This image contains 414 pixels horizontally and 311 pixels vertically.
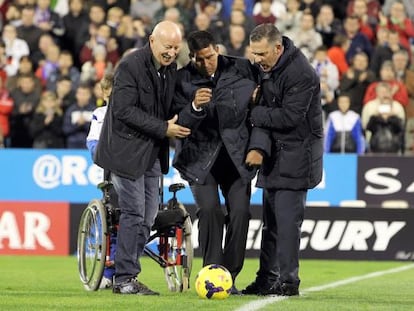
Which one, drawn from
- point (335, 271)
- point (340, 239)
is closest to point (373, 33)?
point (340, 239)

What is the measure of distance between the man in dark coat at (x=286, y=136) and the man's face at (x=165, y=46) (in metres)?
0.63

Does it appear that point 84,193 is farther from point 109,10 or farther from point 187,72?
point 187,72

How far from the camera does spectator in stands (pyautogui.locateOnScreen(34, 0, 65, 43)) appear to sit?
24553 mm

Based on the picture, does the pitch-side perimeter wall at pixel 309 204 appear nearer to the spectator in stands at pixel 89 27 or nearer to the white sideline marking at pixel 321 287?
the white sideline marking at pixel 321 287

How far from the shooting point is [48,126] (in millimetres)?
21969

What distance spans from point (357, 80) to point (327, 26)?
1.82m

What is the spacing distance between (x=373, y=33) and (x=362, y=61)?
6.26 feet

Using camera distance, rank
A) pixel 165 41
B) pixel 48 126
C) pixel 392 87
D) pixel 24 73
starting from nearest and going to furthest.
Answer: pixel 165 41
pixel 48 126
pixel 392 87
pixel 24 73

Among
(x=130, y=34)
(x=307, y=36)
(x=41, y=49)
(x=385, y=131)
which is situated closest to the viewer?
(x=385, y=131)

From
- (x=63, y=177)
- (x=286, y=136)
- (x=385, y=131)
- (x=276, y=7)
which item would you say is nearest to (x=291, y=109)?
(x=286, y=136)

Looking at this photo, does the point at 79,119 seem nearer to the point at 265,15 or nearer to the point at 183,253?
the point at 265,15

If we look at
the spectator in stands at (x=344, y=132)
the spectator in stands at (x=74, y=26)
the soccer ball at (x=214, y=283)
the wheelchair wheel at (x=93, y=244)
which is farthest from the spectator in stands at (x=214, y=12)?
the soccer ball at (x=214, y=283)

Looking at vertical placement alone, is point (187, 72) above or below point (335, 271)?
above

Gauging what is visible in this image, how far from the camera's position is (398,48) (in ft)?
75.7
